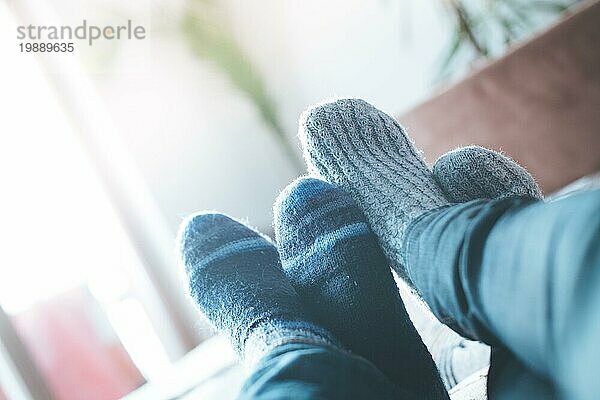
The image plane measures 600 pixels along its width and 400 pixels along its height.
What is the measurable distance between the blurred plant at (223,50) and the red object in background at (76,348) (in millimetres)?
618

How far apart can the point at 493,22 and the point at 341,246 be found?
36.7 inches

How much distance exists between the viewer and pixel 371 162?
904mm

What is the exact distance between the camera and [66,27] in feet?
5.05

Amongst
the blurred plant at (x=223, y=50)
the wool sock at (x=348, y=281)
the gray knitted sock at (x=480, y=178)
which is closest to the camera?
the wool sock at (x=348, y=281)

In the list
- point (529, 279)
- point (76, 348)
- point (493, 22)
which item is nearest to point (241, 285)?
point (529, 279)

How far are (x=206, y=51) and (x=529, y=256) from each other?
1.35 meters

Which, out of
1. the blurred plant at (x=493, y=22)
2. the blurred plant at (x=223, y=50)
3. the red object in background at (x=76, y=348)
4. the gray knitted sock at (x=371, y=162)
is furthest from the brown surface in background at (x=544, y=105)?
the red object in background at (x=76, y=348)

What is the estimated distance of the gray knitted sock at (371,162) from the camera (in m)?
0.76

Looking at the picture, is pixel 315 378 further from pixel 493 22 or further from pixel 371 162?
pixel 493 22

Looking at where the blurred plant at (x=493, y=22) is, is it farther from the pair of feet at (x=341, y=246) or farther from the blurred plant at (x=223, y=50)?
the pair of feet at (x=341, y=246)

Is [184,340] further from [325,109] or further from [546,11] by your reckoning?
[546,11]

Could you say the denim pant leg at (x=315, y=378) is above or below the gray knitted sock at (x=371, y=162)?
below

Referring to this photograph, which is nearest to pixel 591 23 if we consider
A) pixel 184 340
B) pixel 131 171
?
pixel 131 171

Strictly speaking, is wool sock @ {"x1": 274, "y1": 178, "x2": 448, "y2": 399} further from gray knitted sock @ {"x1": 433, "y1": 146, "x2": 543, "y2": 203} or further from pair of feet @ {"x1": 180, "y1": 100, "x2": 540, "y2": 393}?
gray knitted sock @ {"x1": 433, "y1": 146, "x2": 543, "y2": 203}
